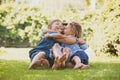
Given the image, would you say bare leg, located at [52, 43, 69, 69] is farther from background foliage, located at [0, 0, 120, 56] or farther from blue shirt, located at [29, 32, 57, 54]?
background foliage, located at [0, 0, 120, 56]

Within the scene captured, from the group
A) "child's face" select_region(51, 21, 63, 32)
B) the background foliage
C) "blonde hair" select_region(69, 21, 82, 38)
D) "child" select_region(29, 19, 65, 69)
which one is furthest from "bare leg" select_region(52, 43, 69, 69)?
the background foliage

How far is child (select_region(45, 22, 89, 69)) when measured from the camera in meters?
8.00

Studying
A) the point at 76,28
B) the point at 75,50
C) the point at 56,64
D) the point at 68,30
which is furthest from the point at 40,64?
the point at 76,28

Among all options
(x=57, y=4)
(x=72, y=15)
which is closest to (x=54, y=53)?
(x=72, y=15)

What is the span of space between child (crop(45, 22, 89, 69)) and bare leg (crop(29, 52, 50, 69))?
0.53 metres

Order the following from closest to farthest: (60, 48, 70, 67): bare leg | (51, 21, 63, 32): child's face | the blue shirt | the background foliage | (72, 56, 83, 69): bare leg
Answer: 1. (60, 48, 70, 67): bare leg
2. (72, 56, 83, 69): bare leg
3. the blue shirt
4. (51, 21, 63, 32): child's face
5. the background foliage

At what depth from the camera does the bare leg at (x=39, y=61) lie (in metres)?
7.60

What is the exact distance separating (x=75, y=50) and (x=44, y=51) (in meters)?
0.71

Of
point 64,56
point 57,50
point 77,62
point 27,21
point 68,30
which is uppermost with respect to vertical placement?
point 27,21

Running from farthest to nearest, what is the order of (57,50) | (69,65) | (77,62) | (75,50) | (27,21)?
(27,21) < (75,50) < (69,65) < (77,62) < (57,50)

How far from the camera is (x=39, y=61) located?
25.0ft

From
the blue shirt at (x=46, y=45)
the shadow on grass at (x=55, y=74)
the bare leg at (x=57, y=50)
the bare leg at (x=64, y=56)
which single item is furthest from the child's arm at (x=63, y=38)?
the shadow on grass at (x=55, y=74)

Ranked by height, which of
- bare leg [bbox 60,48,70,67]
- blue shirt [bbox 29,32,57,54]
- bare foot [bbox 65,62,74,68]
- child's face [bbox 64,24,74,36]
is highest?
child's face [bbox 64,24,74,36]

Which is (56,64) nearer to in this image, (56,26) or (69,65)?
(69,65)
